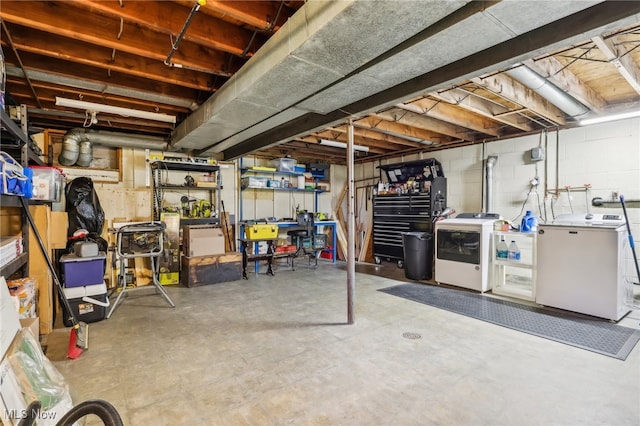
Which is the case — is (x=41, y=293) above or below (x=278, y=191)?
below

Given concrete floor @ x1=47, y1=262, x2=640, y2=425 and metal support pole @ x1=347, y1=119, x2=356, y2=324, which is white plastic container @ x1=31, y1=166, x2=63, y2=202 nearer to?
concrete floor @ x1=47, y1=262, x2=640, y2=425

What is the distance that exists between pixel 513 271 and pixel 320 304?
137 inches

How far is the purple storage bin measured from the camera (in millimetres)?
3010

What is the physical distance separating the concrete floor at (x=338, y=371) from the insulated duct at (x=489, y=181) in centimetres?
227

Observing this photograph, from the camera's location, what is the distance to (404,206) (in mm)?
5859

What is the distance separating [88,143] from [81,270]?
2.29 meters

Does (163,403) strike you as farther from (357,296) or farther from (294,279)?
(294,279)

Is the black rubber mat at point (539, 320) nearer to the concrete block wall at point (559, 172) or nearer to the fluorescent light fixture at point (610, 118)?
the concrete block wall at point (559, 172)

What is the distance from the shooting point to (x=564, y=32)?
162cm

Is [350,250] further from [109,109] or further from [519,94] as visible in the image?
[109,109]

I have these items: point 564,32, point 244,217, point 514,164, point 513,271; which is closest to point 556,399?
point 564,32

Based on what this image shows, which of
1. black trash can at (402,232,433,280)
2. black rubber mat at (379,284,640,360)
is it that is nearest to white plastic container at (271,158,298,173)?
black trash can at (402,232,433,280)

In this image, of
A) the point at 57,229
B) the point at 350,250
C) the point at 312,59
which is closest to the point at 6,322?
the point at 57,229

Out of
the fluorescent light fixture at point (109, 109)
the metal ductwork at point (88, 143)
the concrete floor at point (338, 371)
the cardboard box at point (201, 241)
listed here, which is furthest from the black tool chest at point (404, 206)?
the metal ductwork at point (88, 143)
